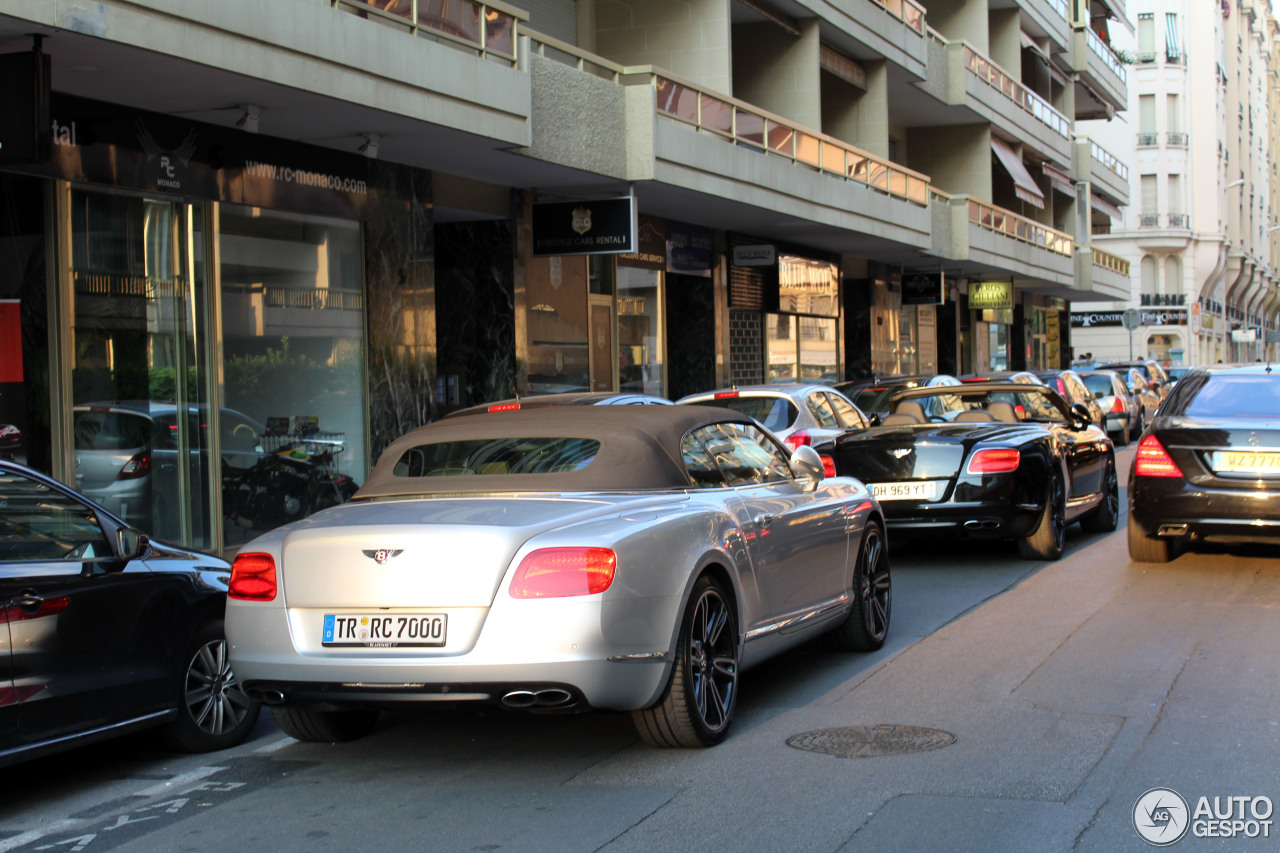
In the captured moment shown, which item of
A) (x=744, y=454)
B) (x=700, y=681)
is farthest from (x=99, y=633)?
(x=744, y=454)

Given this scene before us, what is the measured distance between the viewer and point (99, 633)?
18.0 ft

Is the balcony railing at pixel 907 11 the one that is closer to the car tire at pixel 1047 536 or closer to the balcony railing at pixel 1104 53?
the car tire at pixel 1047 536

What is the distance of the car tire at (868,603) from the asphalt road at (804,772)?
11 centimetres

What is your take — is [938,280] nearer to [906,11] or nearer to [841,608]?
[906,11]

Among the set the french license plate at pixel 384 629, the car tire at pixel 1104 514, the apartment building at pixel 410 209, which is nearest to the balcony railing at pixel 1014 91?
the apartment building at pixel 410 209

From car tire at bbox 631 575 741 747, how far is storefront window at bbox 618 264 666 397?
596 inches

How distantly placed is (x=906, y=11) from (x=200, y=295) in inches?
737

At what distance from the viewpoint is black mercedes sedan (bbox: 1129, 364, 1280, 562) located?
9.82m

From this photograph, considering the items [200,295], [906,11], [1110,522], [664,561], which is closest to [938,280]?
[906,11]

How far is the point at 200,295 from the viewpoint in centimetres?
1248

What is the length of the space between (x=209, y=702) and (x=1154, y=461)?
7.11 m

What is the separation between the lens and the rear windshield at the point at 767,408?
1349cm

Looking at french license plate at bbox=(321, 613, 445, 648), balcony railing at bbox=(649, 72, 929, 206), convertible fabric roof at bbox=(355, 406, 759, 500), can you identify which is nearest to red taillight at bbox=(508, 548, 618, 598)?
french license plate at bbox=(321, 613, 445, 648)

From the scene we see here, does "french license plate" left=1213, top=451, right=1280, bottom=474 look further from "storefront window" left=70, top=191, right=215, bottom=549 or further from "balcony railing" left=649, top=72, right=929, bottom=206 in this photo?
"balcony railing" left=649, top=72, right=929, bottom=206
